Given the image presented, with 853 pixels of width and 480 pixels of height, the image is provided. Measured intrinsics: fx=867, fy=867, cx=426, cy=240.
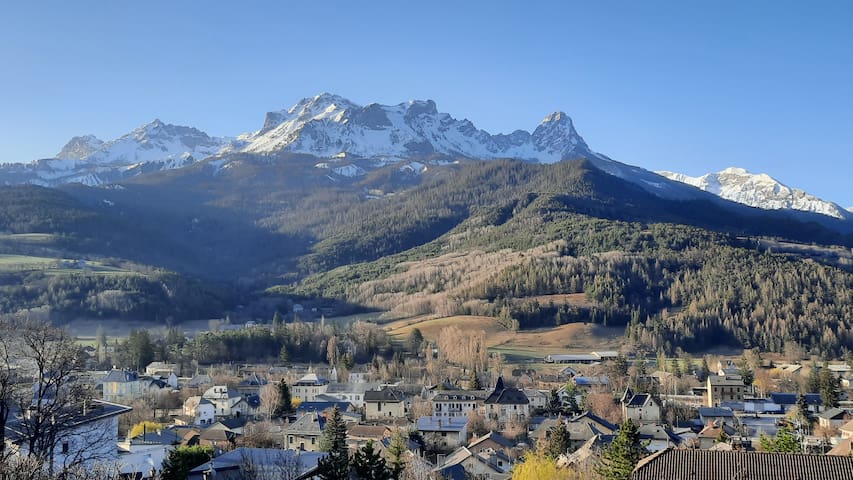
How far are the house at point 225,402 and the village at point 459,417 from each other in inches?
5.5

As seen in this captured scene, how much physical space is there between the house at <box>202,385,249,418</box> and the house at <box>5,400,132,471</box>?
4861cm

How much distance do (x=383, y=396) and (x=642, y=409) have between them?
71.8 ft

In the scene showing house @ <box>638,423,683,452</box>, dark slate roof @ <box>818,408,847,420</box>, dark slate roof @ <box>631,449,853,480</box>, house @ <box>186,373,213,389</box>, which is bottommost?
house @ <box>186,373,213,389</box>

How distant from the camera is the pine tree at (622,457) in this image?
121 feet

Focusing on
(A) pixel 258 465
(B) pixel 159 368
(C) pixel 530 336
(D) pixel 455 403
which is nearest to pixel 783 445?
(A) pixel 258 465

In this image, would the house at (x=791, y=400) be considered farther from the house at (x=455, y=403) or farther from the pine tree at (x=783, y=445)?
the pine tree at (x=783, y=445)

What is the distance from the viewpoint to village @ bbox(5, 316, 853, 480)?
32969 mm

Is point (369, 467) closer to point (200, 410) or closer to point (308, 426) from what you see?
point (308, 426)

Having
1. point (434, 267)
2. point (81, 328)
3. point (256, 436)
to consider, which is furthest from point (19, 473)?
point (434, 267)

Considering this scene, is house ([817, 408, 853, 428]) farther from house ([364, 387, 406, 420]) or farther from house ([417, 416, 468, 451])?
house ([364, 387, 406, 420])

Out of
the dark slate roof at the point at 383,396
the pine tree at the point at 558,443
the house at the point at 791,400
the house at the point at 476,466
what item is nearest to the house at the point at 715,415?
the house at the point at 791,400

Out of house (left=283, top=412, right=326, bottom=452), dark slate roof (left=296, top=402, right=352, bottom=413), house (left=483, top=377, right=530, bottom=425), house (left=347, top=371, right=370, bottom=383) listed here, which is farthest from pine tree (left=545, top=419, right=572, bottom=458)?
house (left=347, top=371, right=370, bottom=383)

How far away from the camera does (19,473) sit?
17.1 metres

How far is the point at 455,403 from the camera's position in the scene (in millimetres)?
76000
